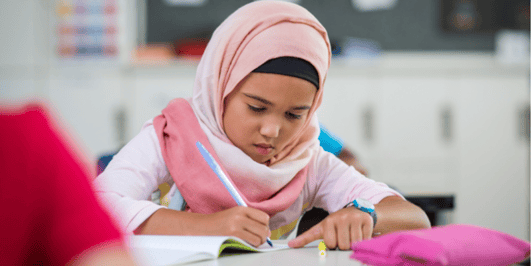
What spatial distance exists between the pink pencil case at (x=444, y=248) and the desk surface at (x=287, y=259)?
0.03m

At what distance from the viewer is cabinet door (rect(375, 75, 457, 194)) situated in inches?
120

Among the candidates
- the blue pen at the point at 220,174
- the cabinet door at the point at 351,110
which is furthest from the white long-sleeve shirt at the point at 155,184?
the cabinet door at the point at 351,110

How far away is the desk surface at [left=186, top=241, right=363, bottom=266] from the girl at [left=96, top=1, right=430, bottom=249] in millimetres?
173

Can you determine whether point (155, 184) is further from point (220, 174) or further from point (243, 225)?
point (243, 225)

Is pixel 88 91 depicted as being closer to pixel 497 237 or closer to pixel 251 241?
pixel 251 241

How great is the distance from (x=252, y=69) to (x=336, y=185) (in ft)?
1.07

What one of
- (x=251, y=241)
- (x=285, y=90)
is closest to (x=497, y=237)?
(x=251, y=241)

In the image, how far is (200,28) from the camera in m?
3.39

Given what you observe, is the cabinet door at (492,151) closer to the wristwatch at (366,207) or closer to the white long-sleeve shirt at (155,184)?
the white long-sleeve shirt at (155,184)

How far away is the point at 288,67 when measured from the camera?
92cm

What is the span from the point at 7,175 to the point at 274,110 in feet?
2.24

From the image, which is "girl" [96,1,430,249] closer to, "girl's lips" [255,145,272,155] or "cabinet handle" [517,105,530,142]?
"girl's lips" [255,145,272,155]

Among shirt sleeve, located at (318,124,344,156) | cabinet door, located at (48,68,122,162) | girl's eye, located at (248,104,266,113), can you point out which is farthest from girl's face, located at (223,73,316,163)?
cabinet door, located at (48,68,122,162)

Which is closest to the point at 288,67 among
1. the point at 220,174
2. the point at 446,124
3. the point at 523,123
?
the point at 220,174
